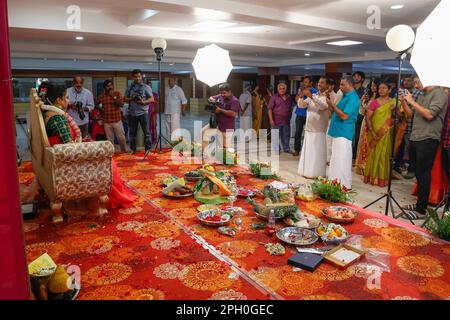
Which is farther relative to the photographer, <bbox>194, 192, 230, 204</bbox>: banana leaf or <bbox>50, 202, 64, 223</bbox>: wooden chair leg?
<bbox>194, 192, 230, 204</bbox>: banana leaf

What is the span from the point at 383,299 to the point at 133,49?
826cm

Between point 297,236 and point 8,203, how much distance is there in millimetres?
1818

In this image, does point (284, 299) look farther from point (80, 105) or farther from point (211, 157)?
point (80, 105)

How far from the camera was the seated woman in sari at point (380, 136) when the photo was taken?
183 inches

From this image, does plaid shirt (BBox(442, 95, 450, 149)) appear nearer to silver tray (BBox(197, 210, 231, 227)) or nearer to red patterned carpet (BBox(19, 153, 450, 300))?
red patterned carpet (BBox(19, 153, 450, 300))

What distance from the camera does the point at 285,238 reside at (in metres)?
2.47

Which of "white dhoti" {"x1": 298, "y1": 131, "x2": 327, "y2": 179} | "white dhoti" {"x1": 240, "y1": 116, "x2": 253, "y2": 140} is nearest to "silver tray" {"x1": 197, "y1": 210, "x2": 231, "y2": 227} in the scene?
"white dhoti" {"x1": 298, "y1": 131, "x2": 327, "y2": 179}

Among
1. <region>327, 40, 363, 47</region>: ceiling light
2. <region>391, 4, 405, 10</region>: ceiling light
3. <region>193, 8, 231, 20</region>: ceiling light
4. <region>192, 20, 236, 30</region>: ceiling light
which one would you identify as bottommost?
<region>193, 8, 231, 20</region>: ceiling light

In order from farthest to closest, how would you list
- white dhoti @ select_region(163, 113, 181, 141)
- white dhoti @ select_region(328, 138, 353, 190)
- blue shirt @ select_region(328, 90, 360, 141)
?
white dhoti @ select_region(163, 113, 181, 141)
white dhoti @ select_region(328, 138, 353, 190)
blue shirt @ select_region(328, 90, 360, 141)

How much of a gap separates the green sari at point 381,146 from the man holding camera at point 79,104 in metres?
4.52

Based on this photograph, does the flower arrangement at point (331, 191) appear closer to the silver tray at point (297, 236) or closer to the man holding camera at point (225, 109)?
the silver tray at point (297, 236)

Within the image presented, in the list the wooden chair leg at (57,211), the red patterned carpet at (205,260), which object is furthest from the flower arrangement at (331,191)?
the wooden chair leg at (57,211)

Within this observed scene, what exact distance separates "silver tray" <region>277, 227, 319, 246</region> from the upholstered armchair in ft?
4.78

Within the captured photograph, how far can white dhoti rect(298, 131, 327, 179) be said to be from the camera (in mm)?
4957
